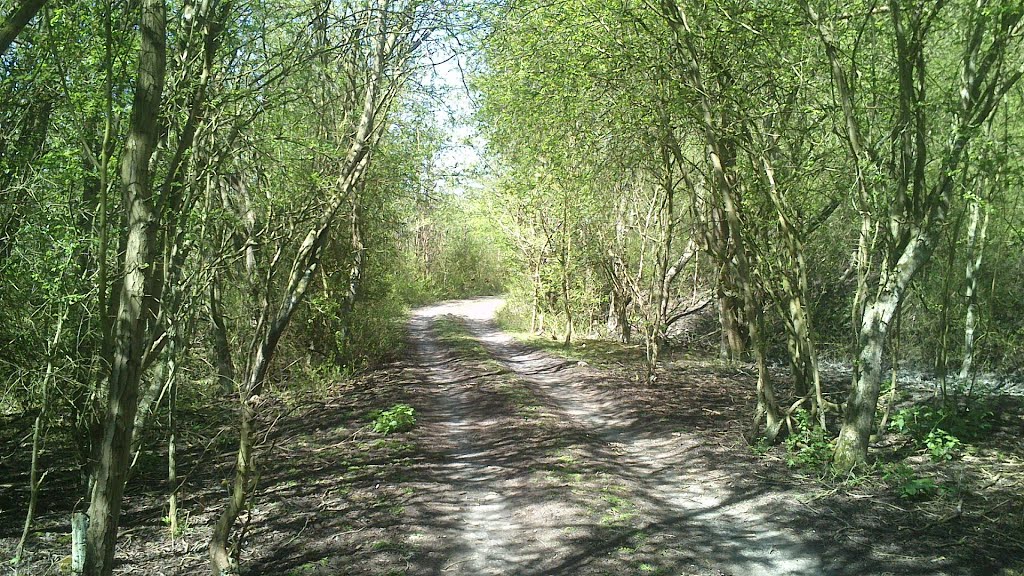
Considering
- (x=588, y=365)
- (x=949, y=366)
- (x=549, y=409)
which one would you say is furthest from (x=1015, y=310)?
(x=549, y=409)

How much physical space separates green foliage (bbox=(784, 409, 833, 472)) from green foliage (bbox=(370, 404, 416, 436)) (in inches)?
212

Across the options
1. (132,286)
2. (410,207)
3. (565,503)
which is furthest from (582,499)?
(410,207)

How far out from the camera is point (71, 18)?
5504mm

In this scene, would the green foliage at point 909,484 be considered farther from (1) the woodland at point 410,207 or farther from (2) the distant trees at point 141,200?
(2) the distant trees at point 141,200

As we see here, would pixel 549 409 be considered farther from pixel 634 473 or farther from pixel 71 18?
pixel 71 18

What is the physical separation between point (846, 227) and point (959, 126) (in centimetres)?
678

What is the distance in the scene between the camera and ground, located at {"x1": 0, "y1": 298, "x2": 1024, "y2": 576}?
18.1 feet

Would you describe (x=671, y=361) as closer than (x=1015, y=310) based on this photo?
No

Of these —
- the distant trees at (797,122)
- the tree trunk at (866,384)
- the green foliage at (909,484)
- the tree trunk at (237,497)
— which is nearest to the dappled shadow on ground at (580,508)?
the green foliage at (909,484)

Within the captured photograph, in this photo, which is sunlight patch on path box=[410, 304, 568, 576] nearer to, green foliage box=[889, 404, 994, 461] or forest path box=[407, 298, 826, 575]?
forest path box=[407, 298, 826, 575]

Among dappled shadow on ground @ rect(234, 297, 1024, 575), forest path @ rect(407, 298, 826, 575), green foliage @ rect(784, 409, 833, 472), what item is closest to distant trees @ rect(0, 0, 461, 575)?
dappled shadow on ground @ rect(234, 297, 1024, 575)

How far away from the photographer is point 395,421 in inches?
382

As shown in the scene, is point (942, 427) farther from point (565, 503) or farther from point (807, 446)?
point (565, 503)

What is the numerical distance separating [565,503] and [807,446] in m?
3.47
